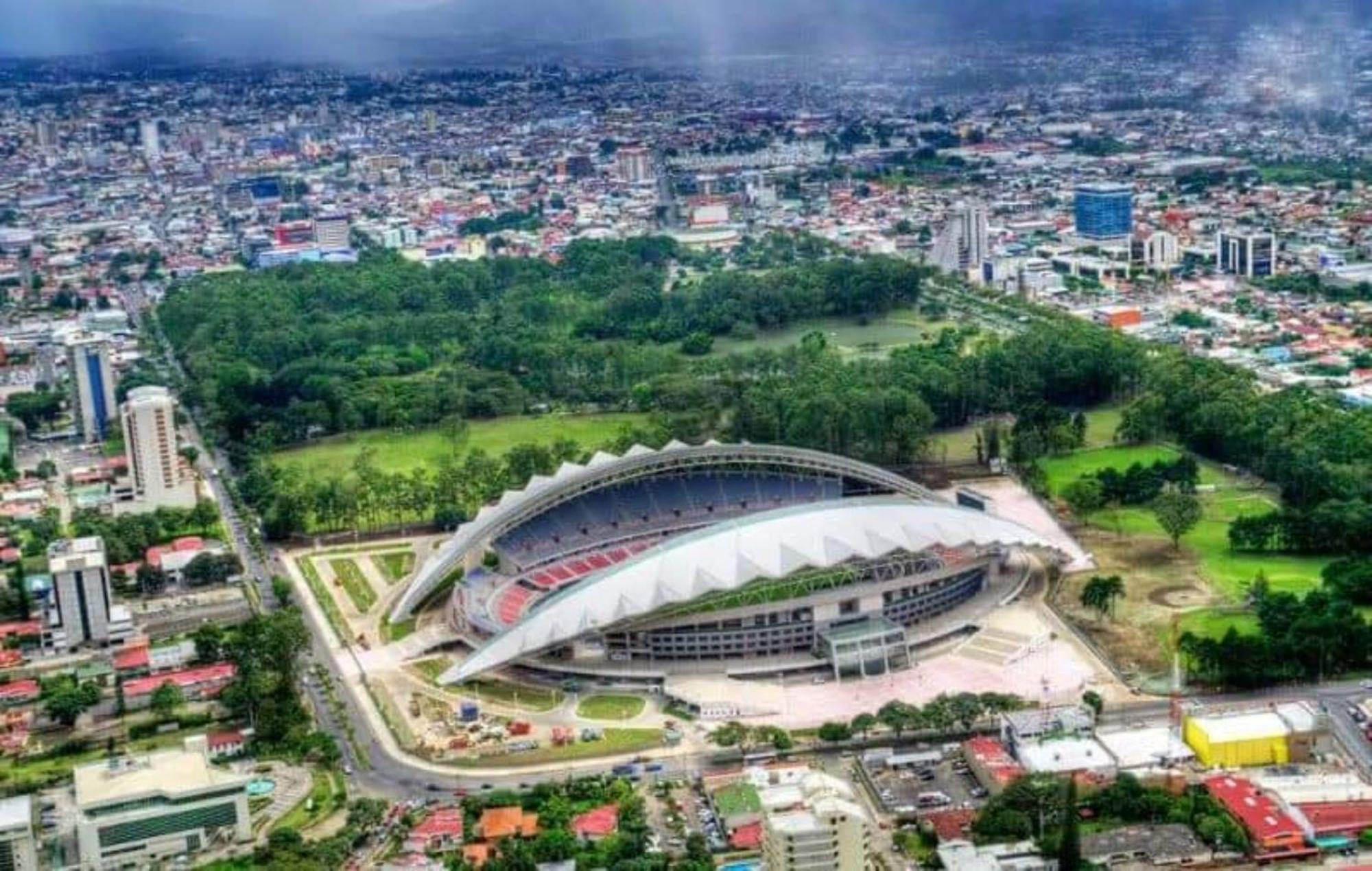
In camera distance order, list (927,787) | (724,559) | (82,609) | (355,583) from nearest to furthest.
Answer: (927,787) → (724,559) → (82,609) → (355,583)

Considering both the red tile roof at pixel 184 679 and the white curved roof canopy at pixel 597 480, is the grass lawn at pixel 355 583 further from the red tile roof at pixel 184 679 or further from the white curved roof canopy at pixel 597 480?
the red tile roof at pixel 184 679

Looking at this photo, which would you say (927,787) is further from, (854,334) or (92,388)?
(854,334)

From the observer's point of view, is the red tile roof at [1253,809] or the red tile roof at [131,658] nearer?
the red tile roof at [1253,809]

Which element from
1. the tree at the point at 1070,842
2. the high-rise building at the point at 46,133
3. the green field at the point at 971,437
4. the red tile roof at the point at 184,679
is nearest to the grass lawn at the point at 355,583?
the red tile roof at the point at 184,679

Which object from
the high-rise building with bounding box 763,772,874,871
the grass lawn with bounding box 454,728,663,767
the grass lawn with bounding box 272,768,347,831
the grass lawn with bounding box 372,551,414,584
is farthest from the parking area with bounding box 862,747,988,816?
the grass lawn with bounding box 372,551,414,584

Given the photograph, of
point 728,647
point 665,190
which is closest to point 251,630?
point 728,647

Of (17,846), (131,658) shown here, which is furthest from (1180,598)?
(17,846)
